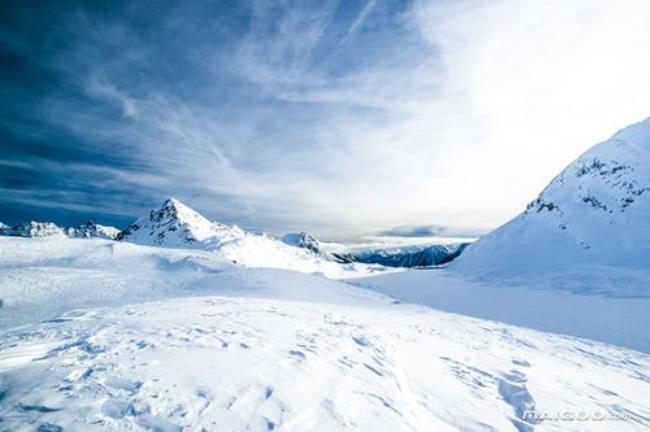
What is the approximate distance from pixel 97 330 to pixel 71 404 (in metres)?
3.67

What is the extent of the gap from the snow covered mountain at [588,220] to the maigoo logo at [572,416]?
24.2 m

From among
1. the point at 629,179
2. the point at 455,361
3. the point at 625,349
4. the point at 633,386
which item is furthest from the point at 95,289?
the point at 629,179

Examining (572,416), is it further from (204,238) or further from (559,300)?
(204,238)

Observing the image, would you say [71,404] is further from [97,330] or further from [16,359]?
[97,330]

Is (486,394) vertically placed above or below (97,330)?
below

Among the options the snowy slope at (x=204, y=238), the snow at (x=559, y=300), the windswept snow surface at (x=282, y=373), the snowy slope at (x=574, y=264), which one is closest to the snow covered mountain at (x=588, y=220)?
the snowy slope at (x=574, y=264)

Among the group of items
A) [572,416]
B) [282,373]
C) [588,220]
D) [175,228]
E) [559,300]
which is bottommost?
[572,416]

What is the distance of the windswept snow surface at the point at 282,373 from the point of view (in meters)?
4.22

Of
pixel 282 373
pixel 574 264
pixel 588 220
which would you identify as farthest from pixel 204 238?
pixel 282 373

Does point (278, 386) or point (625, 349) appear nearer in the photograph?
point (278, 386)

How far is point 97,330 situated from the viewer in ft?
23.6

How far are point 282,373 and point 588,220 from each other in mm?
36702

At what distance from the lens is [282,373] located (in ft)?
18.5

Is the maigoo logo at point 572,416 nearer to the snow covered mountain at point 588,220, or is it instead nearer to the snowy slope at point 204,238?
the snow covered mountain at point 588,220
